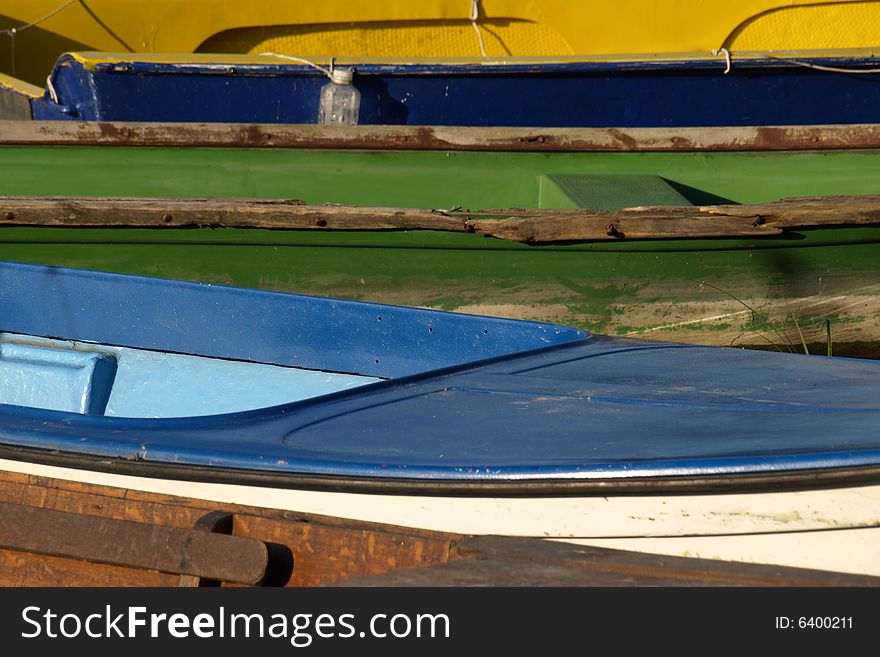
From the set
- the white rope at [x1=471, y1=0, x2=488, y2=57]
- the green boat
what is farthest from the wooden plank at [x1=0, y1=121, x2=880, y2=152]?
the white rope at [x1=471, y1=0, x2=488, y2=57]

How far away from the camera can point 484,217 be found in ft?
12.6

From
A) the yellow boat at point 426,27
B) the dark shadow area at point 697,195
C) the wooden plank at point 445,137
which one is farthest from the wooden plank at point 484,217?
the yellow boat at point 426,27

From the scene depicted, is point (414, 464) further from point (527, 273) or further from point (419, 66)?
point (419, 66)

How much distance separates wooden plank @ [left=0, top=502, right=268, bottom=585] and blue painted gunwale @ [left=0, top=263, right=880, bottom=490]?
14cm

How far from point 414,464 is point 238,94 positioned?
4.09 m

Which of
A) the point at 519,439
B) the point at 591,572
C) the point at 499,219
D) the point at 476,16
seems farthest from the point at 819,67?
the point at 591,572

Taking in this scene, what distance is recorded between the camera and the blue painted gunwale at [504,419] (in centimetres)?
189

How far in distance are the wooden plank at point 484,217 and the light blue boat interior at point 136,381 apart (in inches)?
26.0

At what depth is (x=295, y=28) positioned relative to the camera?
301 inches

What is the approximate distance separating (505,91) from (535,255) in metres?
1.77

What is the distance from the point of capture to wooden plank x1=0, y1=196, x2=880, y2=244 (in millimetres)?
3822

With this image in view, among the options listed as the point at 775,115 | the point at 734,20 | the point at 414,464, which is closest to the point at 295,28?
the point at 734,20

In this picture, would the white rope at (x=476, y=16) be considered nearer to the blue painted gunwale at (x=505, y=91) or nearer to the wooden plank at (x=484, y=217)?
the blue painted gunwale at (x=505, y=91)

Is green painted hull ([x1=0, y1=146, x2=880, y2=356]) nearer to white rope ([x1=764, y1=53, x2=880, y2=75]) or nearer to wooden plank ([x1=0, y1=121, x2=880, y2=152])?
wooden plank ([x1=0, y1=121, x2=880, y2=152])
